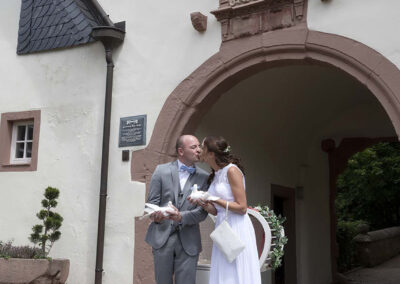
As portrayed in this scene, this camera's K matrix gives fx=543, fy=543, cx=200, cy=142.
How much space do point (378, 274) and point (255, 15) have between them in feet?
27.5

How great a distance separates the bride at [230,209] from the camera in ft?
12.3

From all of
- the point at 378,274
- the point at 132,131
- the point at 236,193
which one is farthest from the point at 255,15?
the point at 378,274

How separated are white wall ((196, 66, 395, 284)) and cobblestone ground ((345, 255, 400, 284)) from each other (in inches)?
53.7

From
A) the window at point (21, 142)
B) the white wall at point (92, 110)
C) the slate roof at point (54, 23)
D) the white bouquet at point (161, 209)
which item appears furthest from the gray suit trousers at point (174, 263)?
the window at point (21, 142)

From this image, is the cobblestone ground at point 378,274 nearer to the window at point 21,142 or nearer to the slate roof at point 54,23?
the window at point 21,142

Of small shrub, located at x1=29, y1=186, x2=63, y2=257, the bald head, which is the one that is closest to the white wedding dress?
the bald head

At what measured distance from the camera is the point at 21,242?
23.2 ft

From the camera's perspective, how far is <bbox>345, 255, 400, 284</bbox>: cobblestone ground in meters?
11.0

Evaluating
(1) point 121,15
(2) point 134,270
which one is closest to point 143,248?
(2) point 134,270

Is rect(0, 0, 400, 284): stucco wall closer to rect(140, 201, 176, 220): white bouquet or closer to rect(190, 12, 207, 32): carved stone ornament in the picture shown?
rect(190, 12, 207, 32): carved stone ornament

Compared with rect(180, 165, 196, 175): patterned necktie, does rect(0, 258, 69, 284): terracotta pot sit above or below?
below

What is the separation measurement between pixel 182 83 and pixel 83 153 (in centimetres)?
162

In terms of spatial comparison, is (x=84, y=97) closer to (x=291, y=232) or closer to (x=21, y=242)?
(x=21, y=242)

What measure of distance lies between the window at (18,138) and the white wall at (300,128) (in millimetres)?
2406
